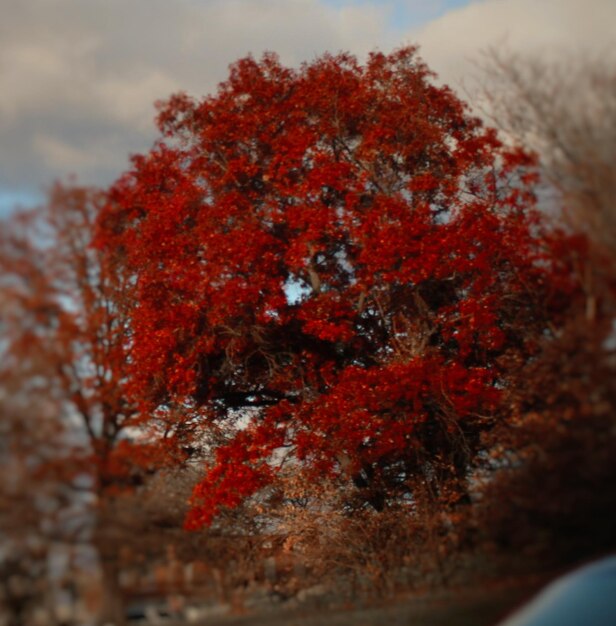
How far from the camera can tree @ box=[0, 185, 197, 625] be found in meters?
9.24

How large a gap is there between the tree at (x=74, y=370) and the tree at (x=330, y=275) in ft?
14.5

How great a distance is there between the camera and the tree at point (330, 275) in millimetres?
16562

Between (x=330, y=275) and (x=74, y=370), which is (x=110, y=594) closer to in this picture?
(x=74, y=370)

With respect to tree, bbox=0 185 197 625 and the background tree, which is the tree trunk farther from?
the background tree

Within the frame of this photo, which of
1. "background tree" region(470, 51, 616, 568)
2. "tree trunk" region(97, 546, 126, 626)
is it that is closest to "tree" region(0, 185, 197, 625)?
"tree trunk" region(97, 546, 126, 626)

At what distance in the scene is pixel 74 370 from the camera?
394 inches

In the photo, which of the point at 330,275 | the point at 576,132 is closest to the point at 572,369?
the point at 576,132

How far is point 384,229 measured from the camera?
17.0 metres

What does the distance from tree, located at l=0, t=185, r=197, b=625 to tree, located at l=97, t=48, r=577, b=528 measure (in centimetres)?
441

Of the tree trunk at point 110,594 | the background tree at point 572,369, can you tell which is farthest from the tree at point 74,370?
the background tree at point 572,369

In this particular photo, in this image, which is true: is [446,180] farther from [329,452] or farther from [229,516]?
[229,516]

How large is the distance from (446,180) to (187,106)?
5447 millimetres

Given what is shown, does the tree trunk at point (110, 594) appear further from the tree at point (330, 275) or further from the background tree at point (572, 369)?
the tree at point (330, 275)

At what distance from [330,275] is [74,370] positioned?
8611 mm
